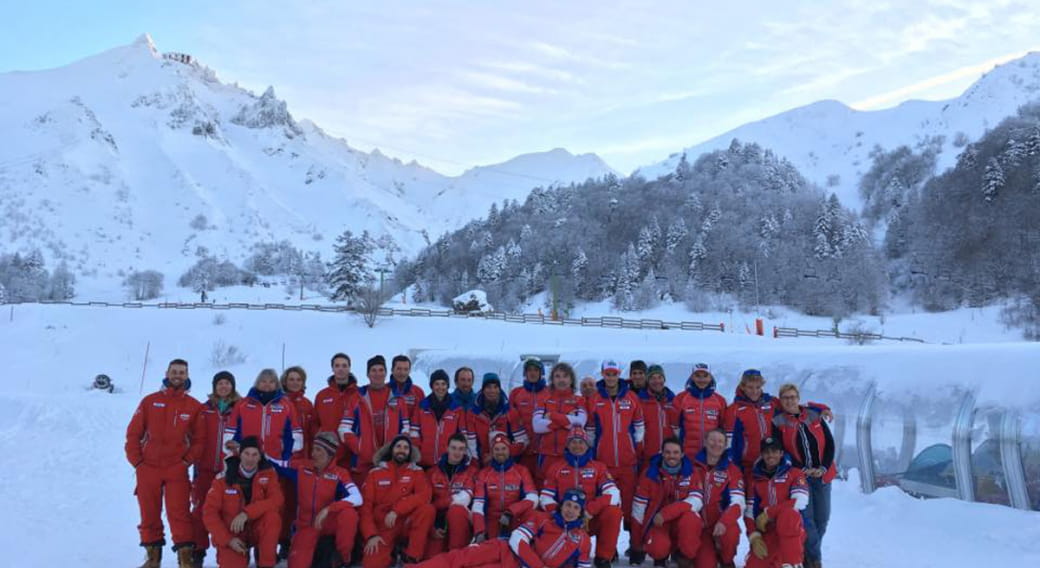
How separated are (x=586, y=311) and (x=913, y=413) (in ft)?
191

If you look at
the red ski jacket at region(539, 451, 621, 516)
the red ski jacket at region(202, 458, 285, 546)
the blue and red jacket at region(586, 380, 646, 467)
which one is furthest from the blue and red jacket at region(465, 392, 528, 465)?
the red ski jacket at region(202, 458, 285, 546)

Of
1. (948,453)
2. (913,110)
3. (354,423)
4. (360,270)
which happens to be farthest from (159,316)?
(913,110)

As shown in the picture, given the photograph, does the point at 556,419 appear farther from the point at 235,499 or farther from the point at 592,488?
the point at 235,499

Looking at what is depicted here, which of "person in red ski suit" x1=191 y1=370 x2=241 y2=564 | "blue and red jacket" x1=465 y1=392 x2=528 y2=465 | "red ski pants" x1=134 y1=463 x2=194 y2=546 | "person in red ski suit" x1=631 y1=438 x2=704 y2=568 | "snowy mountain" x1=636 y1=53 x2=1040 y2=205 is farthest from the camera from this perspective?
"snowy mountain" x1=636 y1=53 x2=1040 y2=205

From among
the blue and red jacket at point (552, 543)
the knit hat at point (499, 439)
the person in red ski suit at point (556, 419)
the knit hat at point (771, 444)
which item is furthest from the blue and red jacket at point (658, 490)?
the knit hat at point (499, 439)

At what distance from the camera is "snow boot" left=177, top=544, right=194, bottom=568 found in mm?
5980

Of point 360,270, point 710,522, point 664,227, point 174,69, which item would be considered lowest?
point 710,522

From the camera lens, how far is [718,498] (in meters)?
6.02

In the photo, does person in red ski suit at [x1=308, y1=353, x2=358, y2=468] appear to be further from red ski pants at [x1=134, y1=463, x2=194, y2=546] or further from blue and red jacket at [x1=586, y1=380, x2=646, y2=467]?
blue and red jacket at [x1=586, y1=380, x2=646, y2=467]

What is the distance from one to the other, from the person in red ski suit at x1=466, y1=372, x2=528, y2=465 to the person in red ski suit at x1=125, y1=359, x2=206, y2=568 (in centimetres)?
245

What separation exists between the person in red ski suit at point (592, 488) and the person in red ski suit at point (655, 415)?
2.73ft

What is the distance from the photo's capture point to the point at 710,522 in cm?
Result: 604

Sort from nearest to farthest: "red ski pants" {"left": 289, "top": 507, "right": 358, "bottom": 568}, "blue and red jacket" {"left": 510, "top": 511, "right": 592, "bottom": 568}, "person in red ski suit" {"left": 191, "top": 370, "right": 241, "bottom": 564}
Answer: "blue and red jacket" {"left": 510, "top": 511, "right": 592, "bottom": 568}, "red ski pants" {"left": 289, "top": 507, "right": 358, "bottom": 568}, "person in red ski suit" {"left": 191, "top": 370, "right": 241, "bottom": 564}

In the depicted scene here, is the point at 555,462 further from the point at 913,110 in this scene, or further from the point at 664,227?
the point at 913,110
